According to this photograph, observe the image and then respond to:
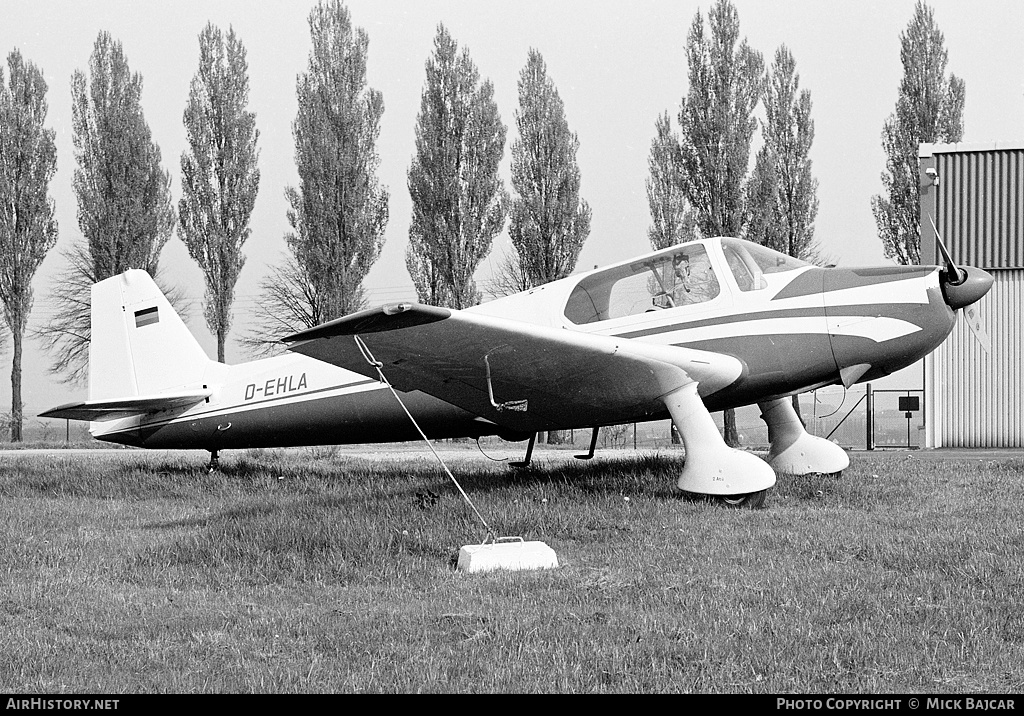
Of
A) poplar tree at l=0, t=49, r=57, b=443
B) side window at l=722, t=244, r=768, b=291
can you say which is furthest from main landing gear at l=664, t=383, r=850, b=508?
poplar tree at l=0, t=49, r=57, b=443

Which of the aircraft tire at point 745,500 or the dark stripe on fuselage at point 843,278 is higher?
the dark stripe on fuselage at point 843,278

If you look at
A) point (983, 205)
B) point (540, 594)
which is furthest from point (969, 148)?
point (540, 594)

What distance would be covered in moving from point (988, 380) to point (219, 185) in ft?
79.5

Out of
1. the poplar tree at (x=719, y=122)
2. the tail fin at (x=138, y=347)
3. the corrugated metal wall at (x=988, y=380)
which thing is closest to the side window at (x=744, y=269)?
the tail fin at (x=138, y=347)

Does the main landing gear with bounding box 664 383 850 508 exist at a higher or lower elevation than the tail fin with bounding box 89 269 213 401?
lower

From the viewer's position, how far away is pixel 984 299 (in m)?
21.4

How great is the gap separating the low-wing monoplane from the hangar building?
14.0 meters

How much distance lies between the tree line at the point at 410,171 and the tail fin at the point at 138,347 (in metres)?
18.9

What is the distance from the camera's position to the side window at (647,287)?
27.3 ft

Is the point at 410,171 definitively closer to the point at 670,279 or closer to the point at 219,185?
the point at 219,185

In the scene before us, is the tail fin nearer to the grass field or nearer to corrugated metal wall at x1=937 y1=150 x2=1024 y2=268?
the grass field

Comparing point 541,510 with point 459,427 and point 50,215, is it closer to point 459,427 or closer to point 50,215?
point 459,427

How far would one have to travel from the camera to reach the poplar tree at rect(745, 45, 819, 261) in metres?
29.4

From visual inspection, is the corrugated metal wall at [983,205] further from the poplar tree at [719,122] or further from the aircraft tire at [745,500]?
the aircraft tire at [745,500]
